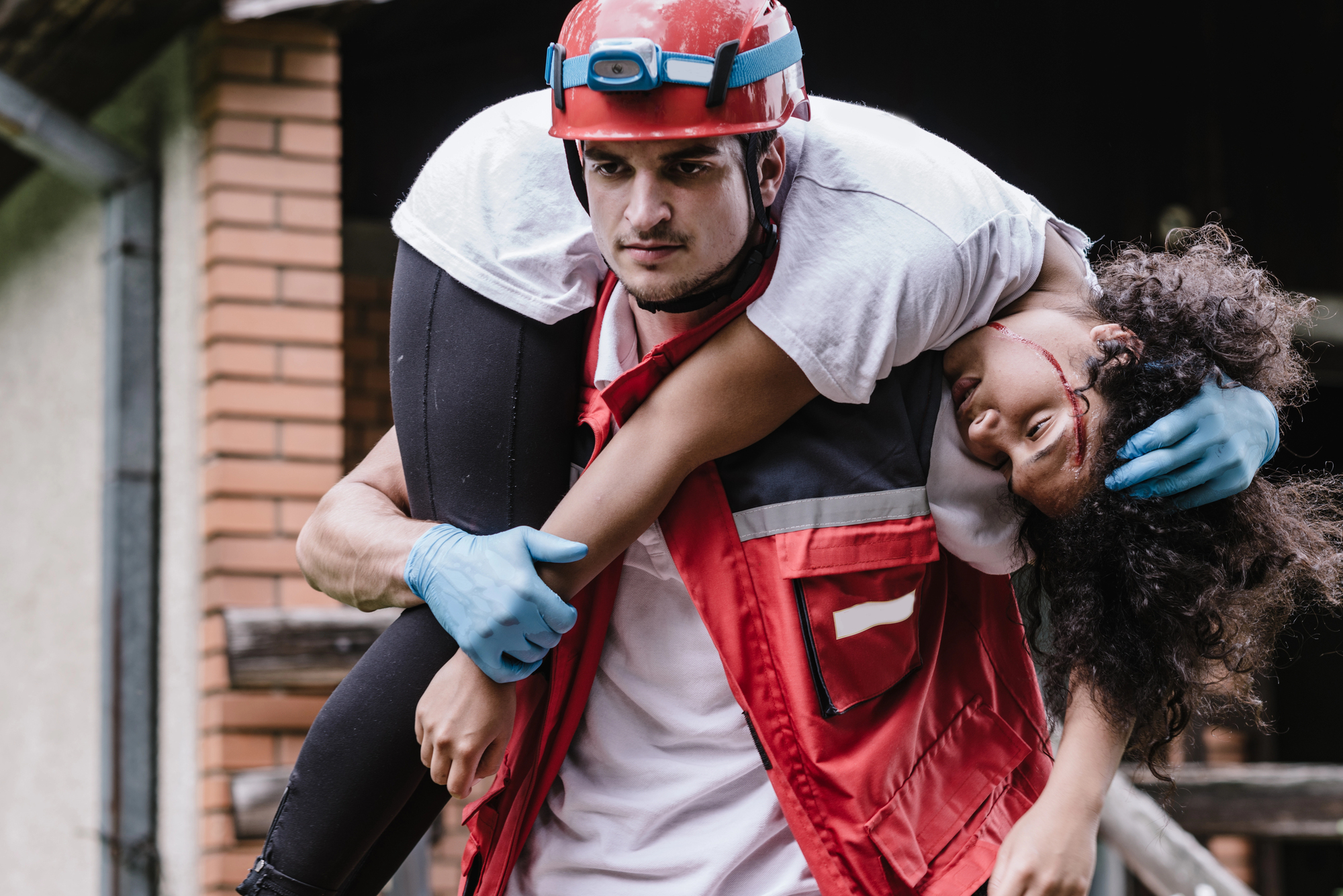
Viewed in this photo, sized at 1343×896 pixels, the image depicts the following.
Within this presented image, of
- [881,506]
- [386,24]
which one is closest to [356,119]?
[386,24]

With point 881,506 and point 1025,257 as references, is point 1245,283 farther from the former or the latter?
point 881,506

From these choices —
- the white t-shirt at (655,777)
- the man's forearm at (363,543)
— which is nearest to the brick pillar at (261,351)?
the man's forearm at (363,543)

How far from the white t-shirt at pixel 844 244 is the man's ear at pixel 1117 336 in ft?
0.36

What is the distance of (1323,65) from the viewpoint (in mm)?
5199

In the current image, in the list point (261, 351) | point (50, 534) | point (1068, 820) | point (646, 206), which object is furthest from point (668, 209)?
point (50, 534)

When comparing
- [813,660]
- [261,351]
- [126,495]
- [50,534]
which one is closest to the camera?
[813,660]

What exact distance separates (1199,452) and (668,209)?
0.63 metres

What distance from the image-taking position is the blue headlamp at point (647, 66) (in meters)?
1.63

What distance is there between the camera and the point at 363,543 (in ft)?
5.99

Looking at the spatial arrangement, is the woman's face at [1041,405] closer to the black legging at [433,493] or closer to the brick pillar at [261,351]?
the black legging at [433,493]

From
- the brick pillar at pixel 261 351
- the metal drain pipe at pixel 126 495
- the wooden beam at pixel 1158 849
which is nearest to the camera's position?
the wooden beam at pixel 1158 849

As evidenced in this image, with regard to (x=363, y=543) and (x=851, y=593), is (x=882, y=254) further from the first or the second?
(x=363, y=543)

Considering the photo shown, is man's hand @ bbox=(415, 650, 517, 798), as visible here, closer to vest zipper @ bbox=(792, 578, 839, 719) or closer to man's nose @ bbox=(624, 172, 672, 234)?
vest zipper @ bbox=(792, 578, 839, 719)

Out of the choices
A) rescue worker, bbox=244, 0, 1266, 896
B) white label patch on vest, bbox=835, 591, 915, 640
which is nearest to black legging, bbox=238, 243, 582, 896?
rescue worker, bbox=244, 0, 1266, 896
